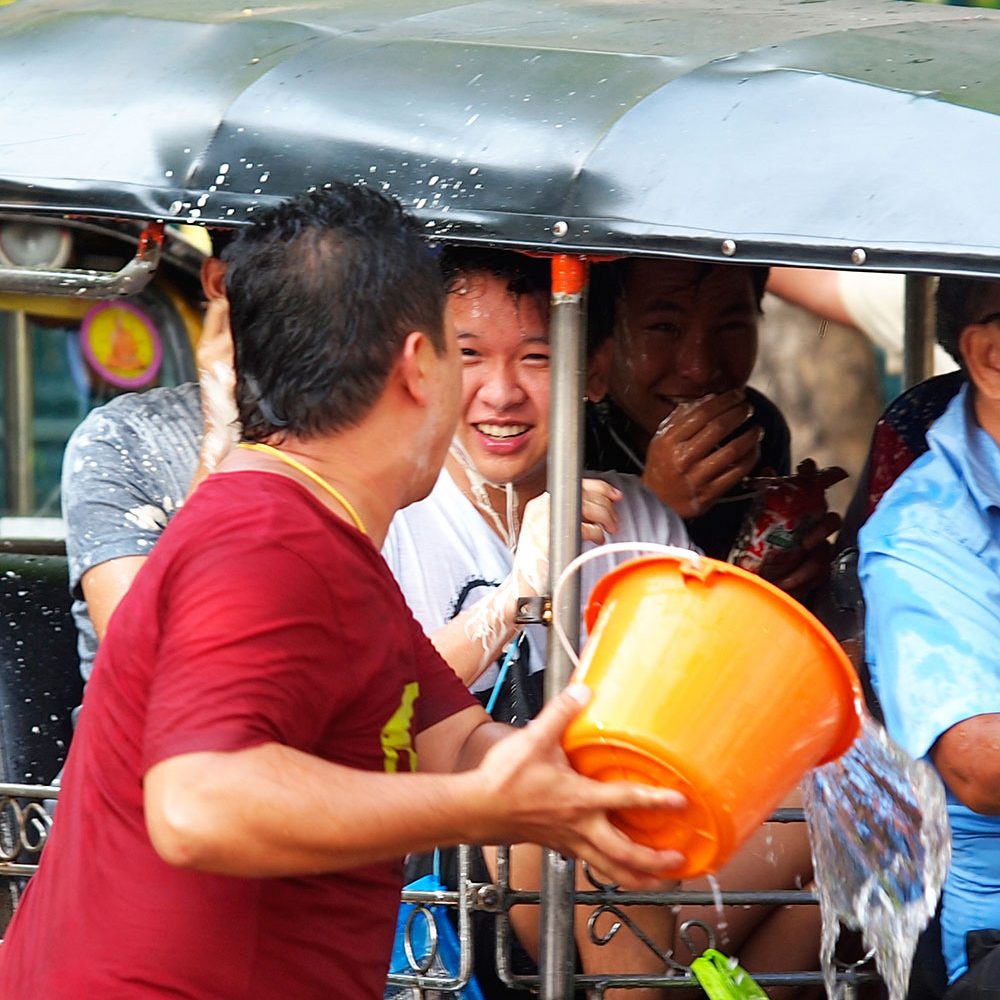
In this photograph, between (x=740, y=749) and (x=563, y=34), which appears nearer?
(x=740, y=749)

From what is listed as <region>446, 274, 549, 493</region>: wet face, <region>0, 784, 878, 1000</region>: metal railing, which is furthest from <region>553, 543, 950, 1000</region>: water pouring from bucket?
<region>446, 274, 549, 493</region>: wet face

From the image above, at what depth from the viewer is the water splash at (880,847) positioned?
2.20 meters

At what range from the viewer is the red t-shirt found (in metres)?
1.52

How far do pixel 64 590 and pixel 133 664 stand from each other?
1763 millimetres

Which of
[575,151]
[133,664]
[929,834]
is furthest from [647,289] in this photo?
[133,664]

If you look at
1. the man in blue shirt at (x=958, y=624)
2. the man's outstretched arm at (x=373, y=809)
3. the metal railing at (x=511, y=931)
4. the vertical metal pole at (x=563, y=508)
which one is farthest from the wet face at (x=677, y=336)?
the man's outstretched arm at (x=373, y=809)

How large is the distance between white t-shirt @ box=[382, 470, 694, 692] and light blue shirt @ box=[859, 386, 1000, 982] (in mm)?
512

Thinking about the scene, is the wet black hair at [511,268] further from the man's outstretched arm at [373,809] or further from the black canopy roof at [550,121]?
the man's outstretched arm at [373,809]

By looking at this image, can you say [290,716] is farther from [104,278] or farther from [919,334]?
[919,334]

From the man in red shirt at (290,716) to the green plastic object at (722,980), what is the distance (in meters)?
0.55

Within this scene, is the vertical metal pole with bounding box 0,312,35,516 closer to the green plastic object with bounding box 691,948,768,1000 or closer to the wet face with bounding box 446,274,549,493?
the wet face with bounding box 446,274,549,493

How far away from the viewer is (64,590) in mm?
3344

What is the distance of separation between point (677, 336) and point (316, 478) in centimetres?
174

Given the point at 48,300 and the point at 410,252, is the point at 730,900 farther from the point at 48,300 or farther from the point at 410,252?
the point at 48,300
